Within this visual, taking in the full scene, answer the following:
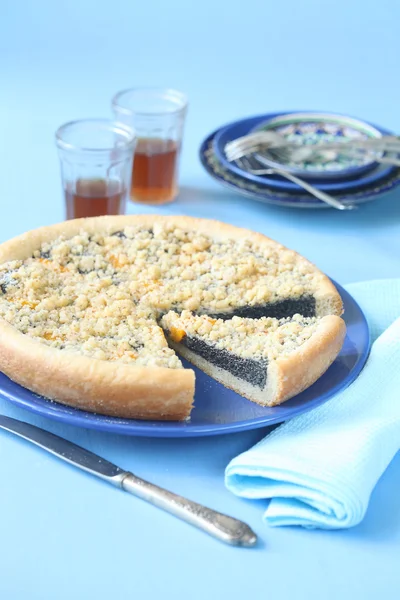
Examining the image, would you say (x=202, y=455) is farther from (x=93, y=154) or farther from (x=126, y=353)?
(x=93, y=154)

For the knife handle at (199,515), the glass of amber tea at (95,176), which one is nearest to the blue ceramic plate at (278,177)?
the glass of amber tea at (95,176)

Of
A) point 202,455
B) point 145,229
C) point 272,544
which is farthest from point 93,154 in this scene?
point 272,544

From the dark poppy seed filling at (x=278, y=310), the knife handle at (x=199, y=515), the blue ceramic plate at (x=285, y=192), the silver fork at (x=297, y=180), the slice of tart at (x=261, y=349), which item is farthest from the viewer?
the blue ceramic plate at (x=285, y=192)

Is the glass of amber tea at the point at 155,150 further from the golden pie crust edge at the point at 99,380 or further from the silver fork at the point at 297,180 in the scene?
the golden pie crust edge at the point at 99,380

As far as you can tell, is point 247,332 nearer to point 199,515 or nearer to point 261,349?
point 261,349

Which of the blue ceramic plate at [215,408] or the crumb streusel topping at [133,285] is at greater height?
the crumb streusel topping at [133,285]

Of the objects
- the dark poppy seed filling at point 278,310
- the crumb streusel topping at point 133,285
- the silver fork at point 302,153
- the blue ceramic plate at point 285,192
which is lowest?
the blue ceramic plate at point 285,192

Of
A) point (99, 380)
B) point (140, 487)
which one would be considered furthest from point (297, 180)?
point (140, 487)
